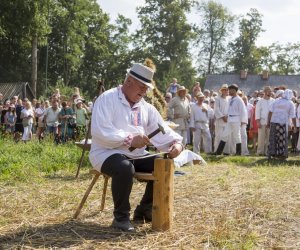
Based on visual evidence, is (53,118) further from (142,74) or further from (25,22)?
(25,22)

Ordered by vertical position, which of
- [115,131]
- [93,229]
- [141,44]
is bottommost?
[93,229]

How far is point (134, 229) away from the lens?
15.5 ft

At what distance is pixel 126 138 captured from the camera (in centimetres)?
461

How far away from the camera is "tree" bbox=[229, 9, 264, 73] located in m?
66.7

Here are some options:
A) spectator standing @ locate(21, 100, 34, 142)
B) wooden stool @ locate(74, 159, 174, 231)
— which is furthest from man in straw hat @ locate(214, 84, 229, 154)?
wooden stool @ locate(74, 159, 174, 231)

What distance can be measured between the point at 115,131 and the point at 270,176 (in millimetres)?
4474

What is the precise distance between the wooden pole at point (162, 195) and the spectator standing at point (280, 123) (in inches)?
303

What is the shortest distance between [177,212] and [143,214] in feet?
1.70

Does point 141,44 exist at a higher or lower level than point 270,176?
higher

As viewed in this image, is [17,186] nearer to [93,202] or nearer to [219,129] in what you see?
[93,202]

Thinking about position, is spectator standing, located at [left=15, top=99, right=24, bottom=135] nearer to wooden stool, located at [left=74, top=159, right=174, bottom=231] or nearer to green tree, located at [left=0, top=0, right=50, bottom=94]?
wooden stool, located at [left=74, top=159, right=174, bottom=231]

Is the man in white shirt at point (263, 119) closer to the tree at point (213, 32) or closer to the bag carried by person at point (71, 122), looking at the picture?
the bag carried by person at point (71, 122)

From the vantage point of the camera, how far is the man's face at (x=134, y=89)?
192 inches

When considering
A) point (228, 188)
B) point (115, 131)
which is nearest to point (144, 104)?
point (115, 131)
